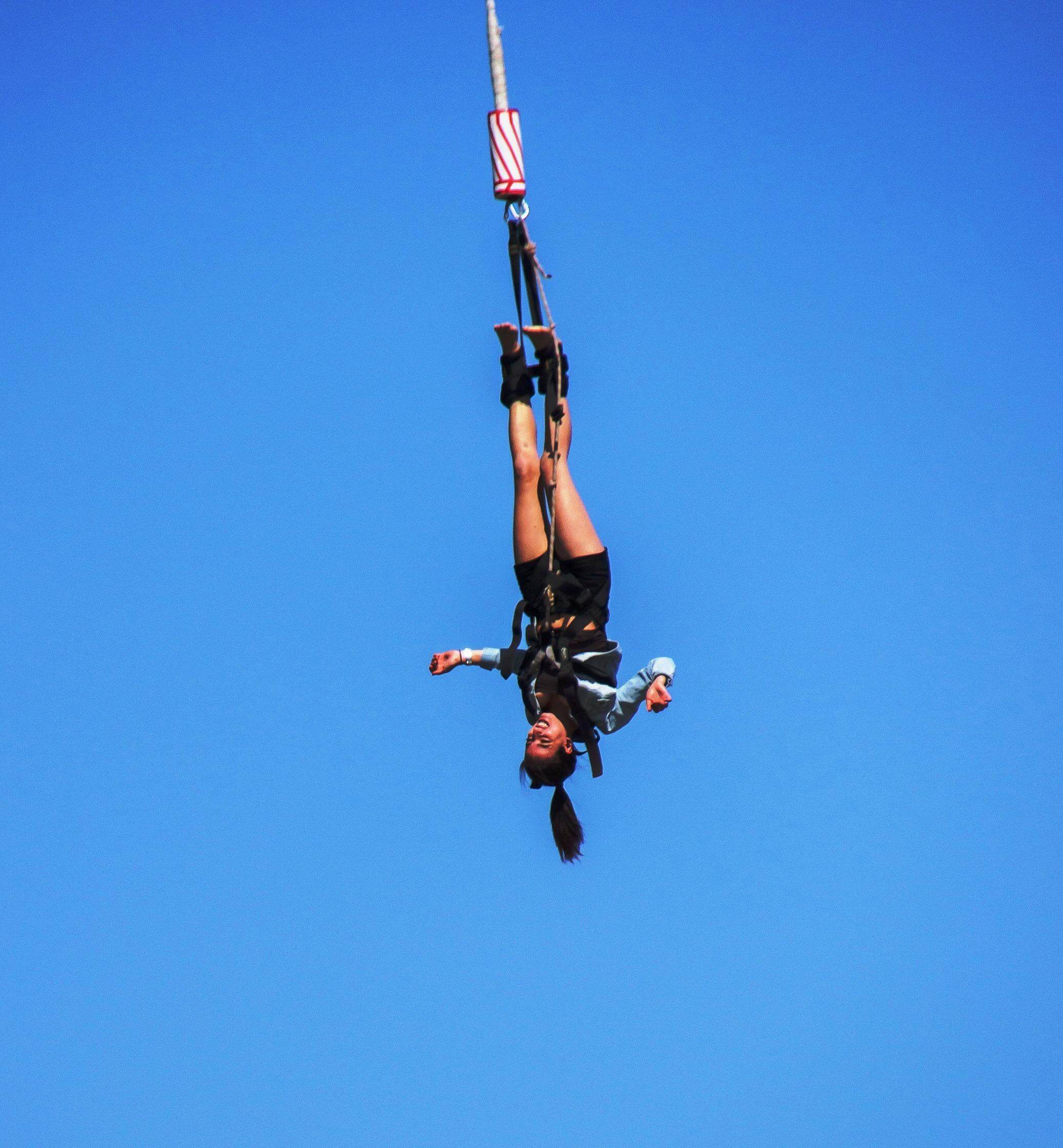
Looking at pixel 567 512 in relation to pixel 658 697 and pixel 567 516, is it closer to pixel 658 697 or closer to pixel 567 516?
pixel 567 516

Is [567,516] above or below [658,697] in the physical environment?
above

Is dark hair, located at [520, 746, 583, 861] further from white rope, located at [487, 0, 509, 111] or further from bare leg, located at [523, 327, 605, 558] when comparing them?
white rope, located at [487, 0, 509, 111]

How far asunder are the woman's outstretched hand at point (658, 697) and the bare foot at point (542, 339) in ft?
6.52

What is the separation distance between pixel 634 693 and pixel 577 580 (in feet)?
2.58

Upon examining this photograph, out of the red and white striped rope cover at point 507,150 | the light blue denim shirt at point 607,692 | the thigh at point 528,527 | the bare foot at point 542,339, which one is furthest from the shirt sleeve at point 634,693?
the red and white striped rope cover at point 507,150

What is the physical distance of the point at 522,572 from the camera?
40.1 feet

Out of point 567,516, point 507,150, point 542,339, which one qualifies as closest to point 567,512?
point 567,516

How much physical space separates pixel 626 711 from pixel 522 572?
1.10 m

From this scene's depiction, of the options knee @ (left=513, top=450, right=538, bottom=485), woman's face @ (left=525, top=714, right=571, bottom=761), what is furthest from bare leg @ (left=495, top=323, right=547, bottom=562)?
woman's face @ (left=525, top=714, right=571, bottom=761)

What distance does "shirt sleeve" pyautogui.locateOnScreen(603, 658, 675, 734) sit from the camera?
37.7 ft

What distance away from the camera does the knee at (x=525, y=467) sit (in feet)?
39.5

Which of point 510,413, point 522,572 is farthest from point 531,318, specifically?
point 522,572

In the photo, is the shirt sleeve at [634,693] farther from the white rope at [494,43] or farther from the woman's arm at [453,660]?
the white rope at [494,43]

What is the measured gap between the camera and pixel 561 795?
12.4 metres
